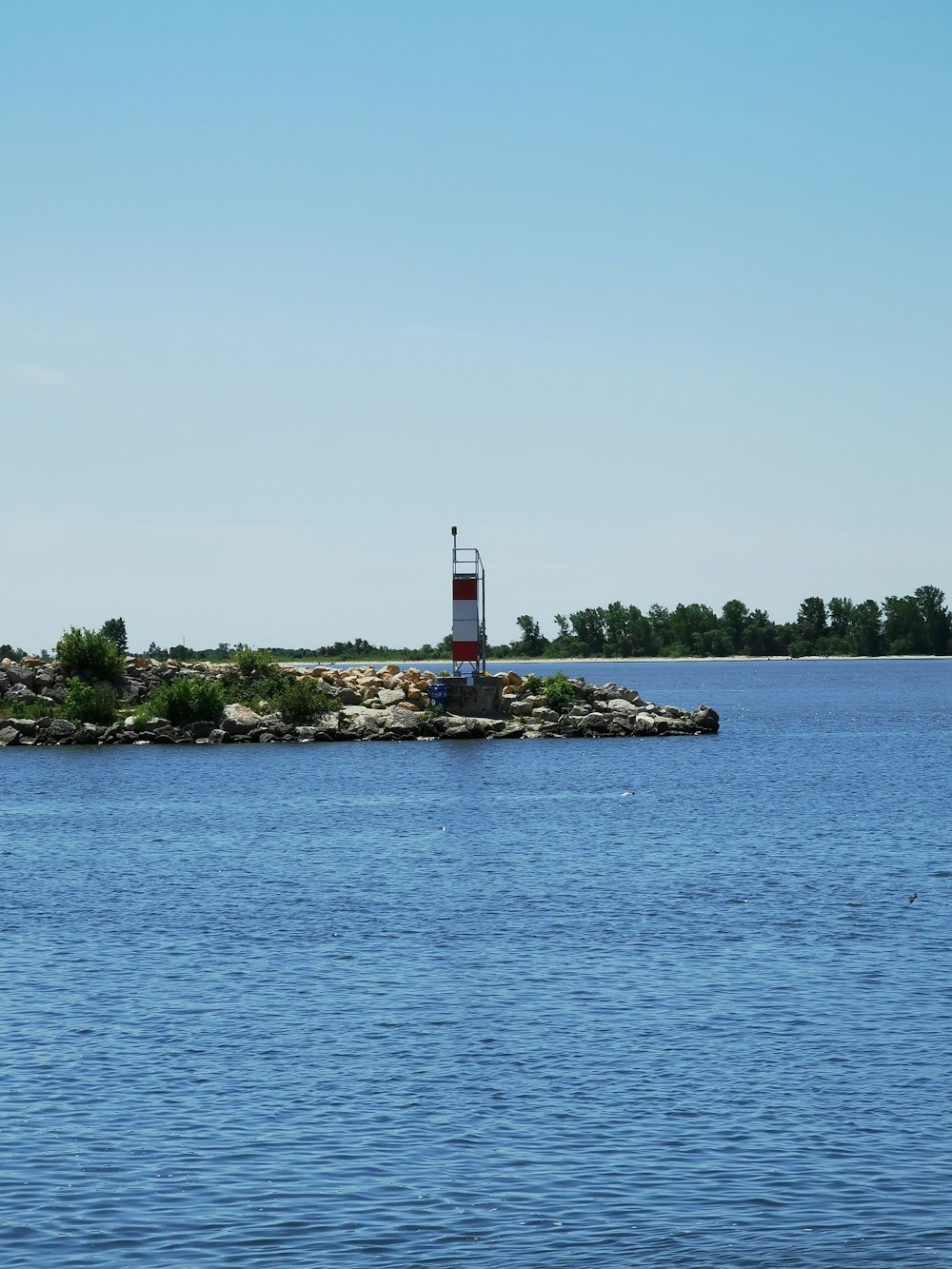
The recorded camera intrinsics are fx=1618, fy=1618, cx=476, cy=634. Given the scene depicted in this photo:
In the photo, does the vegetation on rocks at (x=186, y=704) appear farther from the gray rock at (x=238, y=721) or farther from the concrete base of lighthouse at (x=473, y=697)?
the concrete base of lighthouse at (x=473, y=697)

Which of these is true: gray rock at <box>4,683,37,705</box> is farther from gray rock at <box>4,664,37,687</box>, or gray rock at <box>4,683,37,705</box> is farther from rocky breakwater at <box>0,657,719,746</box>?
gray rock at <box>4,664,37,687</box>

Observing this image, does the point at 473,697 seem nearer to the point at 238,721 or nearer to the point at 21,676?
the point at 238,721

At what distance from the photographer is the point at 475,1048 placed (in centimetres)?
2227

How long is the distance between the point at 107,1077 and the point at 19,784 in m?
49.9

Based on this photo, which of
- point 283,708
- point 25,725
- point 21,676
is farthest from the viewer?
point 21,676

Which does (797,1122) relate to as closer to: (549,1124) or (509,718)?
(549,1124)

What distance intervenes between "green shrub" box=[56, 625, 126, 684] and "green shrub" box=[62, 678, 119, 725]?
4.70m

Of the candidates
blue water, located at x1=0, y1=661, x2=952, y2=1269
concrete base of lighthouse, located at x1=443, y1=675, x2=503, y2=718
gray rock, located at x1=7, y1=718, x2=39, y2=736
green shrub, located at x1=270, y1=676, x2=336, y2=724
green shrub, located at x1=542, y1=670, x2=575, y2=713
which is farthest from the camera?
green shrub, located at x1=542, y1=670, x2=575, y2=713

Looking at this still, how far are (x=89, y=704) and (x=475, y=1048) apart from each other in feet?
228

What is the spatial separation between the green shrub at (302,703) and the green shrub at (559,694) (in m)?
13.6

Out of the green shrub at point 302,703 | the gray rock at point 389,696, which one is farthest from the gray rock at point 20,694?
the gray rock at point 389,696

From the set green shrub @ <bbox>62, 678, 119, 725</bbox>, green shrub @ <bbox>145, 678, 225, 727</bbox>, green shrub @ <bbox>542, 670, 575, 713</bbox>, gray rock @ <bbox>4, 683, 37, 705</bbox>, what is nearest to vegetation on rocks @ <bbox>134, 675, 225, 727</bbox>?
green shrub @ <bbox>145, 678, 225, 727</bbox>

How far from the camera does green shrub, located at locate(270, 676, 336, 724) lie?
91.8 m

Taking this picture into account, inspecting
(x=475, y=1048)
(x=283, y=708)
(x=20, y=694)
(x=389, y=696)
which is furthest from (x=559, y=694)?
(x=475, y=1048)
